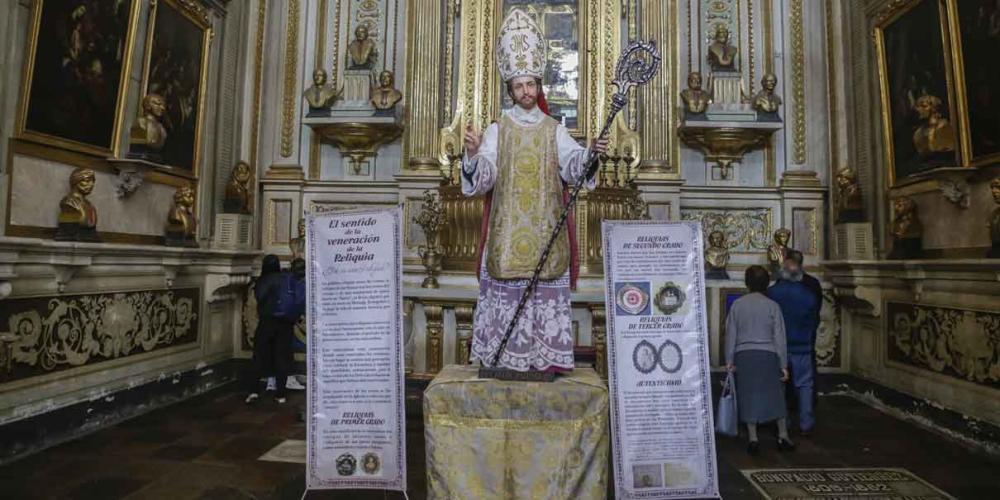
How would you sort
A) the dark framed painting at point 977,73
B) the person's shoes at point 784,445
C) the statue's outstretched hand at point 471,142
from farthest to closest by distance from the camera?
the dark framed painting at point 977,73, the person's shoes at point 784,445, the statue's outstretched hand at point 471,142

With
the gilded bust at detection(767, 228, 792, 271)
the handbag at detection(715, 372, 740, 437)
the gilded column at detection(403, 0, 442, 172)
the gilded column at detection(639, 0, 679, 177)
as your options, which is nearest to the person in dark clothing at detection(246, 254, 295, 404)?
the gilded column at detection(403, 0, 442, 172)

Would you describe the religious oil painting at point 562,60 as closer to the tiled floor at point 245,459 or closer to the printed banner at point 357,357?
the tiled floor at point 245,459

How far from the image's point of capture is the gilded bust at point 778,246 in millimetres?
6621

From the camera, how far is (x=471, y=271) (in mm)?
6383

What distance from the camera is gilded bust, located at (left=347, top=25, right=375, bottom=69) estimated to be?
741 cm

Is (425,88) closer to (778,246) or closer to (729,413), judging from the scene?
(778,246)

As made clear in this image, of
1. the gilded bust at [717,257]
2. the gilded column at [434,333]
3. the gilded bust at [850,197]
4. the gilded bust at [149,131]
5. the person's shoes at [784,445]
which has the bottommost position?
the person's shoes at [784,445]

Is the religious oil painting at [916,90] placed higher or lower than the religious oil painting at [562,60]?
lower

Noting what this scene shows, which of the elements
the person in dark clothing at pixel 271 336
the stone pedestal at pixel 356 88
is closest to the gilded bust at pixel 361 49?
the stone pedestal at pixel 356 88

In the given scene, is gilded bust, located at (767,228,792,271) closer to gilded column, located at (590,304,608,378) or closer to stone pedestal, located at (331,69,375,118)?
gilded column, located at (590,304,608,378)

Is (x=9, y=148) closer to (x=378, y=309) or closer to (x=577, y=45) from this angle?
(x=378, y=309)

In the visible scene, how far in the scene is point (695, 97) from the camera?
713 cm

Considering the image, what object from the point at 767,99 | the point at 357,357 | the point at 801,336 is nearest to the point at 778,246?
the point at 767,99

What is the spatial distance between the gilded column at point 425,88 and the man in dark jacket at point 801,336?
439 centimetres
